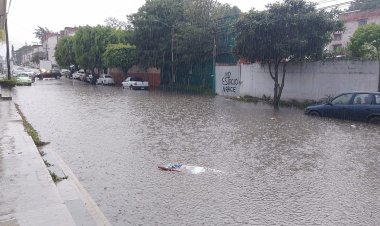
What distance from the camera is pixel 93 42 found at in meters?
53.3

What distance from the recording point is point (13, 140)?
10.8m

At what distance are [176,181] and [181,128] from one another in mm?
6775

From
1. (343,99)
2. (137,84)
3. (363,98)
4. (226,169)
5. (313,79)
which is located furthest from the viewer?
(137,84)

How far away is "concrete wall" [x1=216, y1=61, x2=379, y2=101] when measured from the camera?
19595 mm

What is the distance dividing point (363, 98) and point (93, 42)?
4350 centimetres

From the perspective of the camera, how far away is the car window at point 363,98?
15.3m

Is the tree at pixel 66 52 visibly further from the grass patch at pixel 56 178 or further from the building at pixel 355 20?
the grass patch at pixel 56 178

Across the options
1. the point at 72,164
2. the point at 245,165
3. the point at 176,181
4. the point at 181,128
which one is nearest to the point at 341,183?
the point at 245,165

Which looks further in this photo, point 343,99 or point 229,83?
point 229,83

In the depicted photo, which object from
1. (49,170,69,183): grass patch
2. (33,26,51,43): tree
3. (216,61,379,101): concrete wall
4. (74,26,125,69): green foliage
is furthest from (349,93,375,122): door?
(33,26,51,43): tree

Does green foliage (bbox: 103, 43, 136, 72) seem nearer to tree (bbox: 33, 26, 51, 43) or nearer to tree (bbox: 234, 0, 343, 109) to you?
tree (bbox: 234, 0, 343, 109)

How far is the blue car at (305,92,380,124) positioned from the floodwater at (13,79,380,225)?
19.2 inches

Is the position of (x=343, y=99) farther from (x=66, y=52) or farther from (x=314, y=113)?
(x=66, y=52)

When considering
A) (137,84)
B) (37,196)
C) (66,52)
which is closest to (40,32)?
(66,52)
